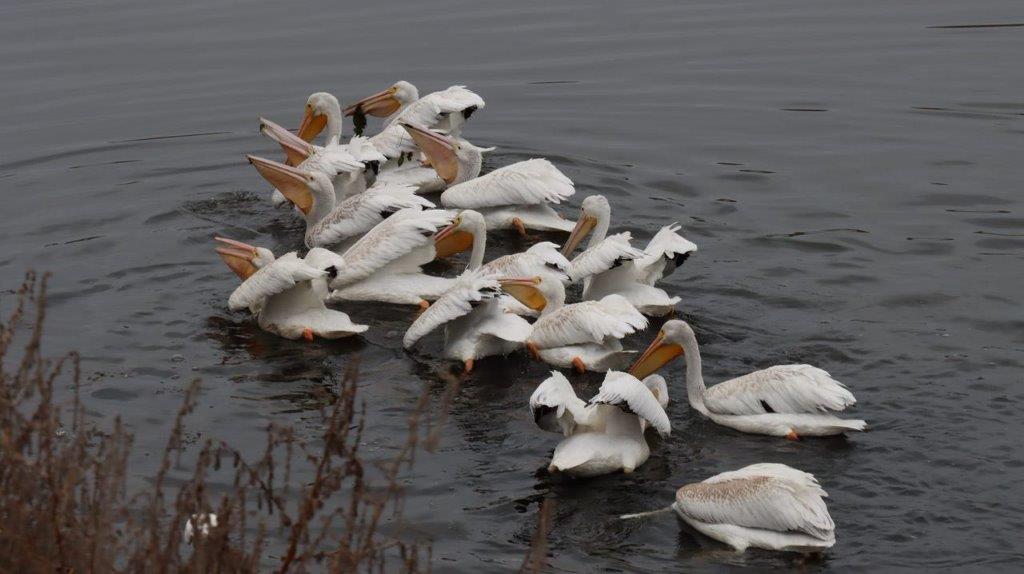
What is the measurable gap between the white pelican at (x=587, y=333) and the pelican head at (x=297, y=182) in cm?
284

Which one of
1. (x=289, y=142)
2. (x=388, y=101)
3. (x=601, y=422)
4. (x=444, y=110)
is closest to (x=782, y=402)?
(x=601, y=422)

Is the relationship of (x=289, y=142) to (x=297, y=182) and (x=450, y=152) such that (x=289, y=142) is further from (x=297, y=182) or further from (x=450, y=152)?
(x=450, y=152)

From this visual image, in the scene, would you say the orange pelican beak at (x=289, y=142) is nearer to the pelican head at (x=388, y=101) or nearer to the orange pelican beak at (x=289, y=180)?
the orange pelican beak at (x=289, y=180)

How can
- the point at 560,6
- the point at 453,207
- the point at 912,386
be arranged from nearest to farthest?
the point at 912,386, the point at 453,207, the point at 560,6

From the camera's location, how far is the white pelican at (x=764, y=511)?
238 inches

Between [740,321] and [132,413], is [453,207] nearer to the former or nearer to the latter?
[740,321]

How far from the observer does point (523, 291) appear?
8.66 metres

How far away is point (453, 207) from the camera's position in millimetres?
10594

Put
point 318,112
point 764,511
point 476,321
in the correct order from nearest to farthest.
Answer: point 764,511 → point 476,321 → point 318,112

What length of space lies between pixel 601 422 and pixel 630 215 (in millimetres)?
4155

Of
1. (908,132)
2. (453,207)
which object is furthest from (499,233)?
(908,132)

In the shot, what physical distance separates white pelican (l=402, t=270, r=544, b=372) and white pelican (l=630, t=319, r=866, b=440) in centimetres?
130

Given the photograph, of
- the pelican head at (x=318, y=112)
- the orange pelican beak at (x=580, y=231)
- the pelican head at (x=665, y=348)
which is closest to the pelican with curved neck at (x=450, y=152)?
the pelican head at (x=318, y=112)

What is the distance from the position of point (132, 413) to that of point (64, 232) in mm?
3726
